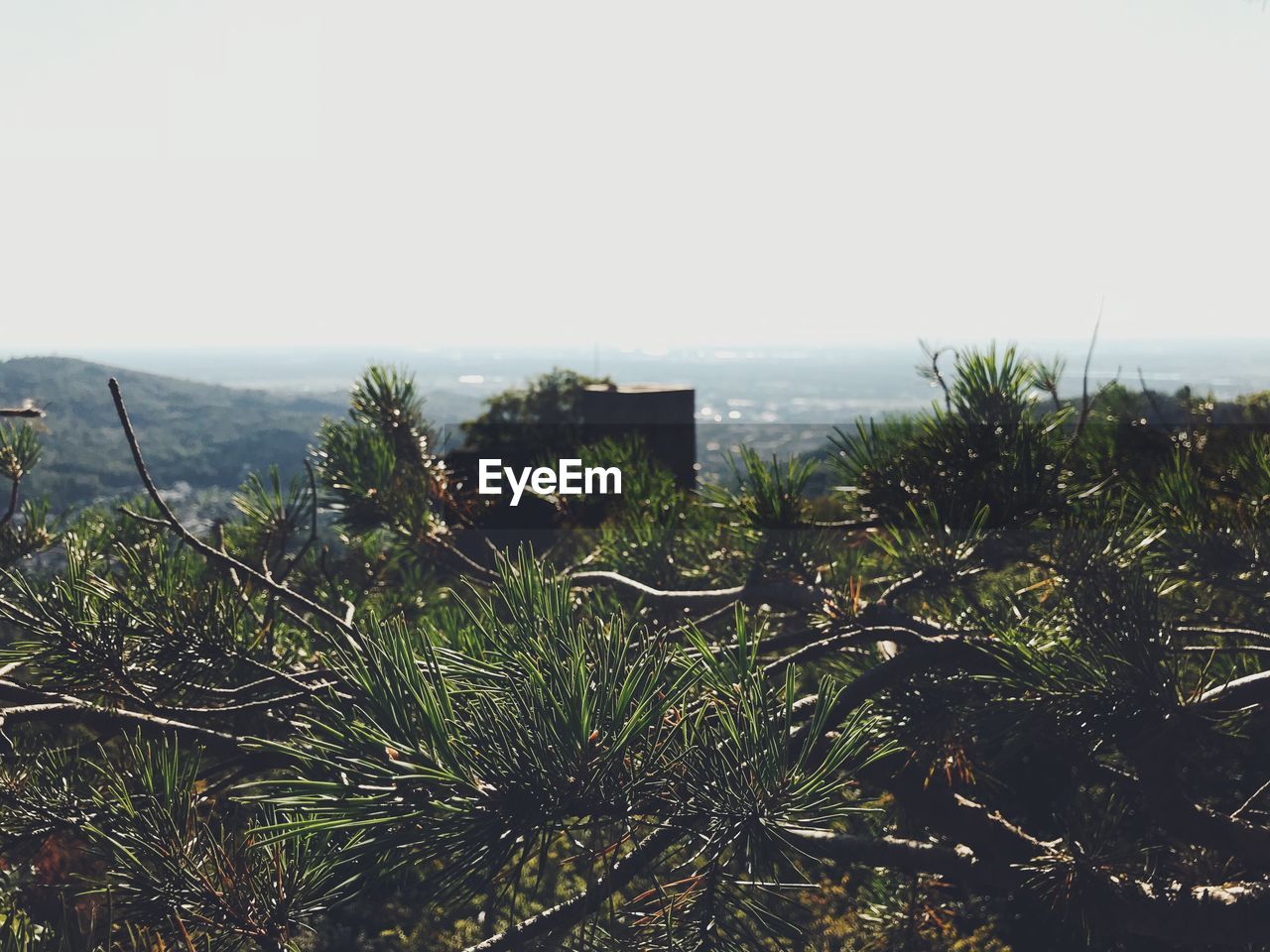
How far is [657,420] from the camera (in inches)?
86.6

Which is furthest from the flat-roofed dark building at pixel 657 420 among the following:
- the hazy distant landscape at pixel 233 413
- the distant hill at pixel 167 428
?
the distant hill at pixel 167 428

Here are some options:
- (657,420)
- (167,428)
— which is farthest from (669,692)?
(167,428)

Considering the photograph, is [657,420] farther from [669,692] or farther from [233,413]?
[233,413]

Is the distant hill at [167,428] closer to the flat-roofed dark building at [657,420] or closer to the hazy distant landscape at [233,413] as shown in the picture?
the hazy distant landscape at [233,413]

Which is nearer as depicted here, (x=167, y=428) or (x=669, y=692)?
(x=669, y=692)

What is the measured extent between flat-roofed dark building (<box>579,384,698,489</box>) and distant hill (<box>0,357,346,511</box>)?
5521mm

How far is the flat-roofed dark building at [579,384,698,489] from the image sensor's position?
2.06 m

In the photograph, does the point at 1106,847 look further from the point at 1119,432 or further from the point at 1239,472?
the point at 1119,432

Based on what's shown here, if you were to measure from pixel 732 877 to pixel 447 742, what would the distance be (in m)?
0.29

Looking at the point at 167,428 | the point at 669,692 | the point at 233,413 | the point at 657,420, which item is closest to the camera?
the point at 669,692

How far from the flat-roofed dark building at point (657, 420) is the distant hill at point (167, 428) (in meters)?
5.52

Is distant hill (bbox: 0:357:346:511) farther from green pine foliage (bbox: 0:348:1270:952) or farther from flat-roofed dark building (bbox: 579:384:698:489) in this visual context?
green pine foliage (bbox: 0:348:1270:952)

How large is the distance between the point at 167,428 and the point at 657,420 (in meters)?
21.3

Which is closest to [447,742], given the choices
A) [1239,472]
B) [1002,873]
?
[1002,873]
